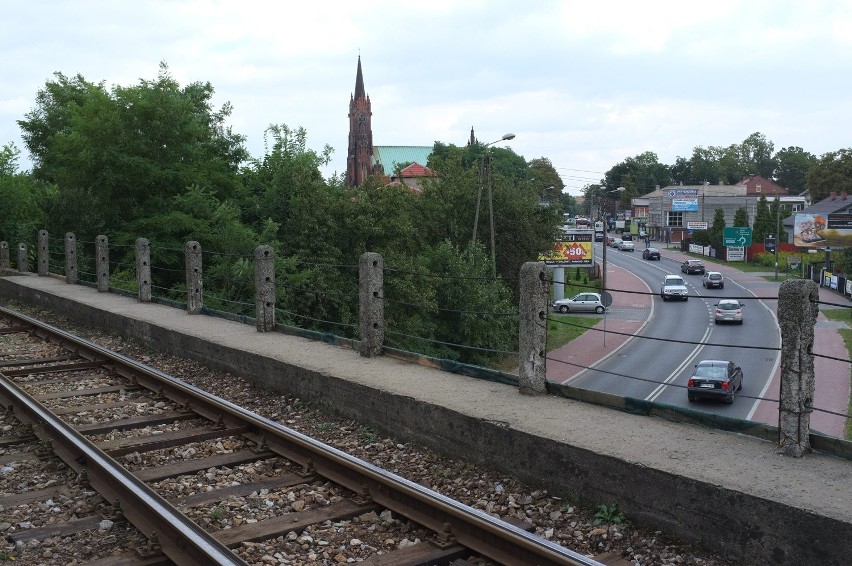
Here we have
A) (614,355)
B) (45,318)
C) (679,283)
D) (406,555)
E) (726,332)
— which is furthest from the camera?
(679,283)

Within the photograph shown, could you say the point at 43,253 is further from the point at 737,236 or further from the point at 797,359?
the point at 737,236

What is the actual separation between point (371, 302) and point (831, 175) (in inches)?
4470

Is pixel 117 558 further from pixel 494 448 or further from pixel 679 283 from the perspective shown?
pixel 679 283

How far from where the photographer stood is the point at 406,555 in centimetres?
498

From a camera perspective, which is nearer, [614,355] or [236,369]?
[236,369]

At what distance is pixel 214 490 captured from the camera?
6.21 m

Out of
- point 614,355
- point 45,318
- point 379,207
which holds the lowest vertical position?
point 614,355

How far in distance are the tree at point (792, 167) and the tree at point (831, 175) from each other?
63.9m

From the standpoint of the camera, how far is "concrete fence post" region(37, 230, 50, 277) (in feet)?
74.5

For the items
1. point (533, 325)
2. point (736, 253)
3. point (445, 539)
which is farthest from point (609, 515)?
point (736, 253)

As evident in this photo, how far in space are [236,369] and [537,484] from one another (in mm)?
5491

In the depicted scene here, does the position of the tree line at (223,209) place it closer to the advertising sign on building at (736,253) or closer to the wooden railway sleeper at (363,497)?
the wooden railway sleeper at (363,497)

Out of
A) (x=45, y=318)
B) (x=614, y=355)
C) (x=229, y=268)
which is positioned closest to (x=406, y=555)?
(x=45, y=318)

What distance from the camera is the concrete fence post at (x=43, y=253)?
2270 cm
